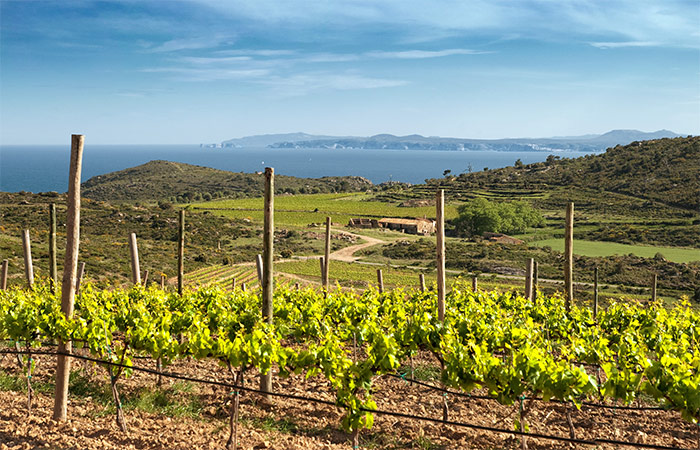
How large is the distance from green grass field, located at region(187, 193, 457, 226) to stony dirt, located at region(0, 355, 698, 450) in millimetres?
57082

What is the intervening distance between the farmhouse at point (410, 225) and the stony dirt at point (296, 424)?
56663mm

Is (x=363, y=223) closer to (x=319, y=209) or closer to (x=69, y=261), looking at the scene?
(x=319, y=209)

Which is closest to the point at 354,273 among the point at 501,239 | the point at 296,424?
the point at 501,239

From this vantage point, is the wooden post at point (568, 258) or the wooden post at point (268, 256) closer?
the wooden post at point (268, 256)

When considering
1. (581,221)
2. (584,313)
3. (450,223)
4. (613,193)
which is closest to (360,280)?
(584,313)

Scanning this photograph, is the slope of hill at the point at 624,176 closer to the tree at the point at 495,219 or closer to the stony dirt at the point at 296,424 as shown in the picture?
the tree at the point at 495,219

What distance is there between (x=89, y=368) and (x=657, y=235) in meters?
59.3

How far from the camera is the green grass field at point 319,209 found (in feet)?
232

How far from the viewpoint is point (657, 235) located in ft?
181

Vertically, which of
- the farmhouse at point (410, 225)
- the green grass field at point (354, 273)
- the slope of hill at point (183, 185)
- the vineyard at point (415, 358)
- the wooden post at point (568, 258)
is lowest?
the green grass field at point (354, 273)

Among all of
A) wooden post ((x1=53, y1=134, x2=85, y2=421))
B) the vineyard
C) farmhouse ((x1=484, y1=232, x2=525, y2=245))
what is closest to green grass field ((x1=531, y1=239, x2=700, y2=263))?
farmhouse ((x1=484, y1=232, x2=525, y2=245))

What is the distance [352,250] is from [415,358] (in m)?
41.6

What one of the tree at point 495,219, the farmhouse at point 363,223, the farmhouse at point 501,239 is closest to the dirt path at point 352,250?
the farmhouse at point 363,223

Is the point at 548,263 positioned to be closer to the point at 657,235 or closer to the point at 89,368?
the point at 657,235
